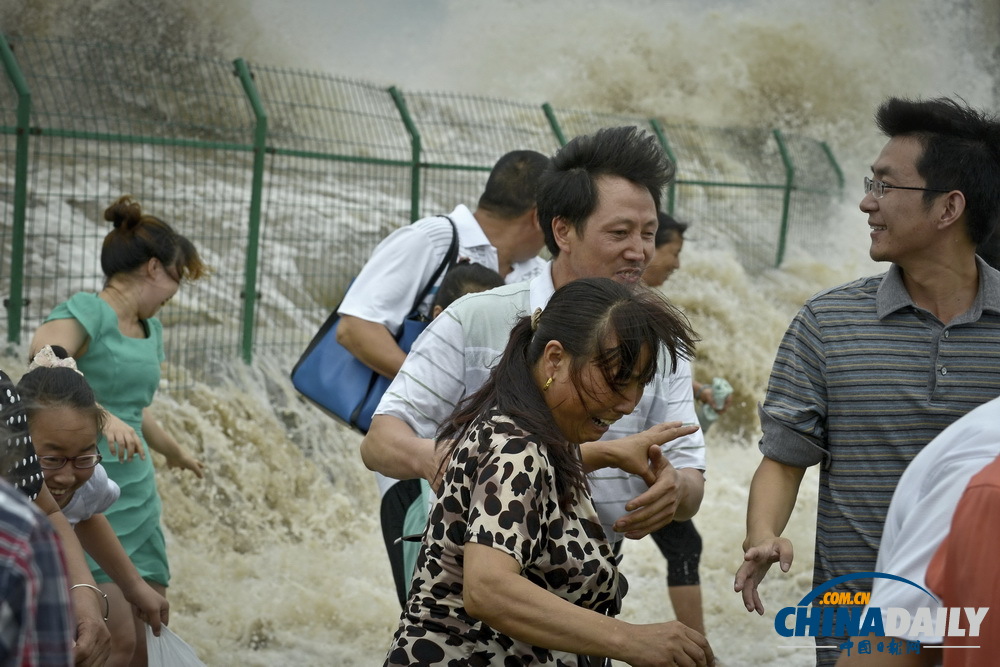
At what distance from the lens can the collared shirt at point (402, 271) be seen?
12.0 feet

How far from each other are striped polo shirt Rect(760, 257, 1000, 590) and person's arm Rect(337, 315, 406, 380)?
1.26 metres

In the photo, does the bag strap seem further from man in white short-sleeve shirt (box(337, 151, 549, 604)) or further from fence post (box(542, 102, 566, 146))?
fence post (box(542, 102, 566, 146))

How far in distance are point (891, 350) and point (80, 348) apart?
287 cm

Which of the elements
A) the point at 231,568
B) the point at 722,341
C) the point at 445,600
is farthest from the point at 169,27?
the point at 445,600

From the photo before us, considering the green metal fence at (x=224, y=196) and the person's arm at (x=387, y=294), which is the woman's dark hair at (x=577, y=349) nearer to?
the person's arm at (x=387, y=294)

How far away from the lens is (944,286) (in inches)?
105

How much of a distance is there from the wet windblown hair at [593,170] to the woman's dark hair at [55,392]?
1.29m

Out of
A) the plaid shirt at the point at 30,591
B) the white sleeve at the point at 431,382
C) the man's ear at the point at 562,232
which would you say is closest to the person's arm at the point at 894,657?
the plaid shirt at the point at 30,591

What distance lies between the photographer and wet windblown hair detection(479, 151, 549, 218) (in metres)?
4.06

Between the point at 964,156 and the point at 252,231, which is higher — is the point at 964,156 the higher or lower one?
the higher one

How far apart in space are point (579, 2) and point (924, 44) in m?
7.75

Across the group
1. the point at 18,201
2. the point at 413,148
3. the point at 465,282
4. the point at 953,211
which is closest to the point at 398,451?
the point at 465,282

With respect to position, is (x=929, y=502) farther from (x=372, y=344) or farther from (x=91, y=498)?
(x=91, y=498)

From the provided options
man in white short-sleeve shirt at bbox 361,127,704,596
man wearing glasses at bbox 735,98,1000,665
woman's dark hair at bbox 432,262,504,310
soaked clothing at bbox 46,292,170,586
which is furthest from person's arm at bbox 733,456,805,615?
soaked clothing at bbox 46,292,170,586
